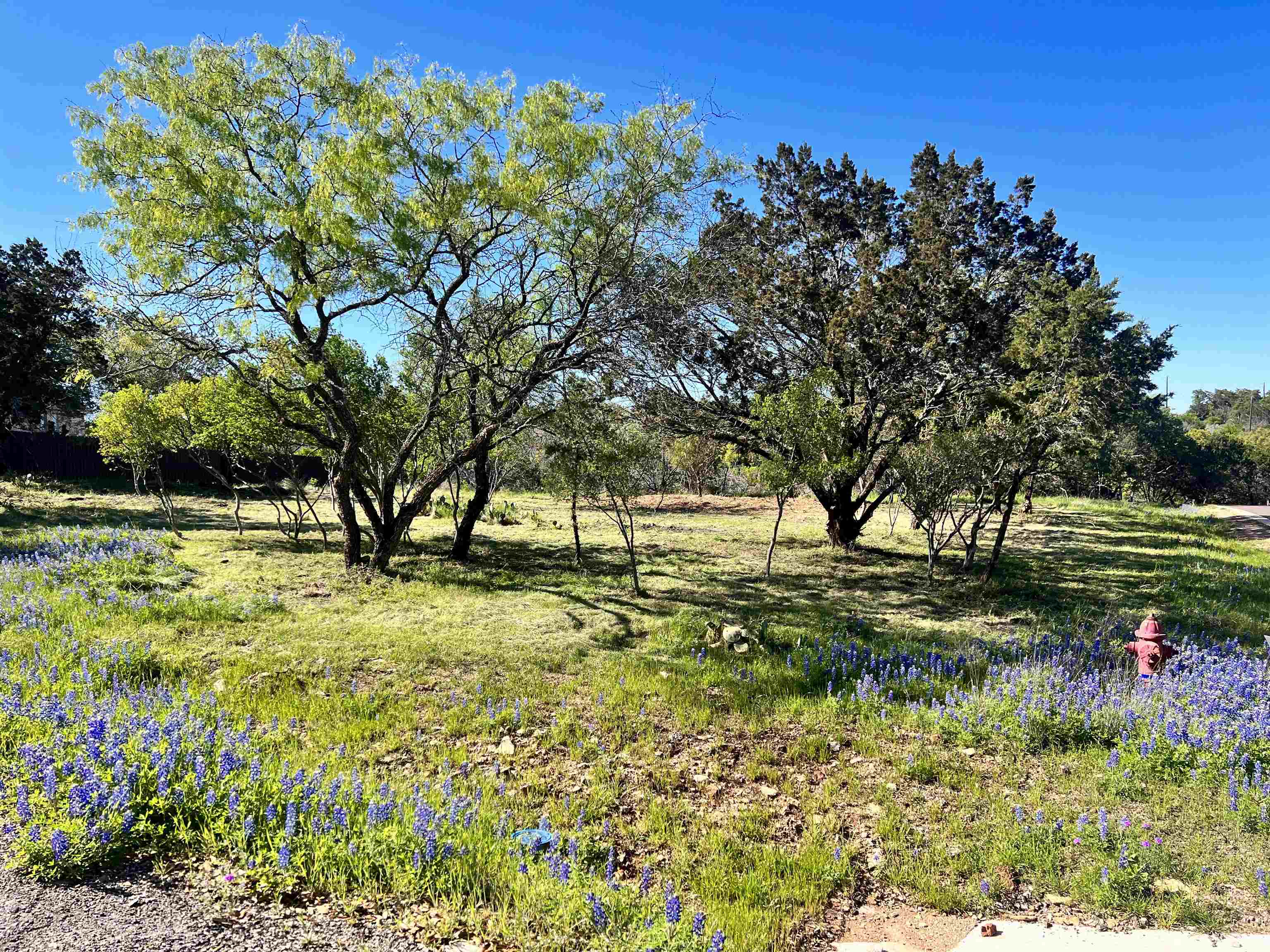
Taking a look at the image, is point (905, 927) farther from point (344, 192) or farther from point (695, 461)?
point (695, 461)

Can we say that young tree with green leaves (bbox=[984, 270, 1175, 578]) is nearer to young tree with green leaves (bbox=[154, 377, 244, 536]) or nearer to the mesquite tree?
the mesquite tree

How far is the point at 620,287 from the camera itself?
33.9ft

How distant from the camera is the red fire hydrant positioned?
605 centimetres

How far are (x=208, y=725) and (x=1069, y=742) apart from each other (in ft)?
21.7

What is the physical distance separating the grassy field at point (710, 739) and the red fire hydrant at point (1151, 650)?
28cm

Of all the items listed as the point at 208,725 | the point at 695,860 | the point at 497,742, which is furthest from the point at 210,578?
the point at 695,860

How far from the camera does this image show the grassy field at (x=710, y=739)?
3387 millimetres

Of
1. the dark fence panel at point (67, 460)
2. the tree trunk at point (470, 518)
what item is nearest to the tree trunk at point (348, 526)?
the tree trunk at point (470, 518)

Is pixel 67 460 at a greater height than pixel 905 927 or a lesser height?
greater

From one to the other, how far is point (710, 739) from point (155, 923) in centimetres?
382

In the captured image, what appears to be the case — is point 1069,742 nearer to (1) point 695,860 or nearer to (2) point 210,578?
(1) point 695,860

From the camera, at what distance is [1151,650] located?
605cm

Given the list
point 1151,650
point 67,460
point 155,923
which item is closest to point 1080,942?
point 1151,650

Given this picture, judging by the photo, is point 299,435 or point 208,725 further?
point 299,435
